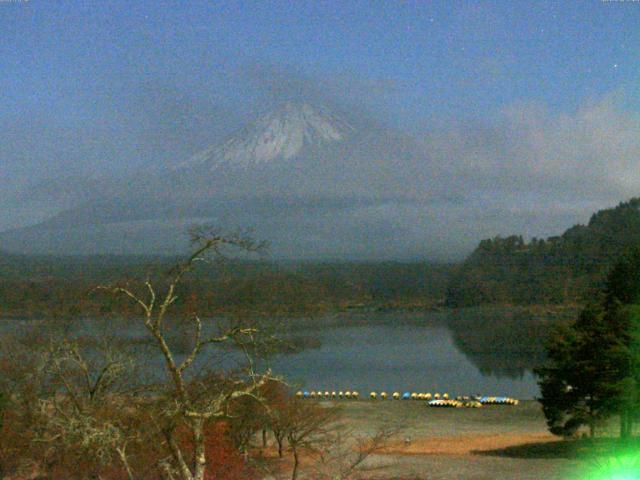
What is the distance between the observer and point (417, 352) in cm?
5428

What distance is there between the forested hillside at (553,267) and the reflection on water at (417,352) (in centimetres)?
657

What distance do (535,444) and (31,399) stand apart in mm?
11688

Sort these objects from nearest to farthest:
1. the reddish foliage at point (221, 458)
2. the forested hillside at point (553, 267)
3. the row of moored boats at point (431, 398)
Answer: the reddish foliage at point (221, 458) < the row of moored boats at point (431, 398) < the forested hillside at point (553, 267)

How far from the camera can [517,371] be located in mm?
41781

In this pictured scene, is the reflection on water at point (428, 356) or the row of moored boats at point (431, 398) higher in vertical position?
the row of moored boats at point (431, 398)

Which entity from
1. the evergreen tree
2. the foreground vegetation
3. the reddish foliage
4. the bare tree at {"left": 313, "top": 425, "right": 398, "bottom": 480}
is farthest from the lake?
the reddish foliage

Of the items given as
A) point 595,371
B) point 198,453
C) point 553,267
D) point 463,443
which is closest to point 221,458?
point 198,453

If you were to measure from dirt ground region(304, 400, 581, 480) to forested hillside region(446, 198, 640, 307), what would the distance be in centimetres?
5585

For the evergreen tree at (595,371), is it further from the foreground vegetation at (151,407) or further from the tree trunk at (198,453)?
the tree trunk at (198,453)

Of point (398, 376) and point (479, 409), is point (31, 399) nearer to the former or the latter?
point (479, 409)

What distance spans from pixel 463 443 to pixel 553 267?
83068 mm

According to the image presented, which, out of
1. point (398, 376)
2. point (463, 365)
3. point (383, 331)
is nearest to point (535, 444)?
point (398, 376)

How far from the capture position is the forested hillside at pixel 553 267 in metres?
87.5

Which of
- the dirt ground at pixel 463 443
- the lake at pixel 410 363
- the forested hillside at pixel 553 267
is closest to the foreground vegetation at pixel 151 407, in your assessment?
the dirt ground at pixel 463 443
